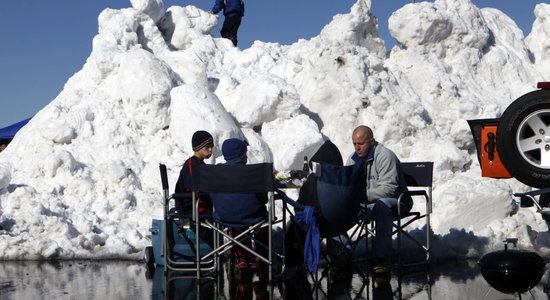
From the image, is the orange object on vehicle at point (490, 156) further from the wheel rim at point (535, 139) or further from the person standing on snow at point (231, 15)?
the person standing on snow at point (231, 15)

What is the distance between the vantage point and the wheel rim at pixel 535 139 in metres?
8.46

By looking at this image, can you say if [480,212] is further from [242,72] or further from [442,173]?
[242,72]

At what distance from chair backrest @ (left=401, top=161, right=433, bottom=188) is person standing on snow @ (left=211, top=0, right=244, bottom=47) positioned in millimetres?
8787

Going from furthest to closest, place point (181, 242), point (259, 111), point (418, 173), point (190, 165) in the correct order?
point (259, 111) → point (418, 173) → point (181, 242) → point (190, 165)

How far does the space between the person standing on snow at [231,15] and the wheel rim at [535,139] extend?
1005 cm

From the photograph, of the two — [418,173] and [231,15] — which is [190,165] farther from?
[231,15]

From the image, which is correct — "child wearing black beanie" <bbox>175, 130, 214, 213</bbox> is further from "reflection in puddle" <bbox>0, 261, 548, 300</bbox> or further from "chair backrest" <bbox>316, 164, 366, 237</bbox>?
"chair backrest" <bbox>316, 164, 366, 237</bbox>

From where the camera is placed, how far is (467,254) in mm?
9953

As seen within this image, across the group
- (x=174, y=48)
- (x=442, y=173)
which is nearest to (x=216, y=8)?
(x=174, y=48)

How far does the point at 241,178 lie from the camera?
8.04m

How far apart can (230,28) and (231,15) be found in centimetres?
25

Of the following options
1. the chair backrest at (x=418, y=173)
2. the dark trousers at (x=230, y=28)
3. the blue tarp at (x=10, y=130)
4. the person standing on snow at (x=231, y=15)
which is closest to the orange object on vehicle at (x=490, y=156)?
the chair backrest at (x=418, y=173)

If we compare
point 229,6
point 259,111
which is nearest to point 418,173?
point 259,111

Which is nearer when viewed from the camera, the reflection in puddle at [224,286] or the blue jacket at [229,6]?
the reflection in puddle at [224,286]
